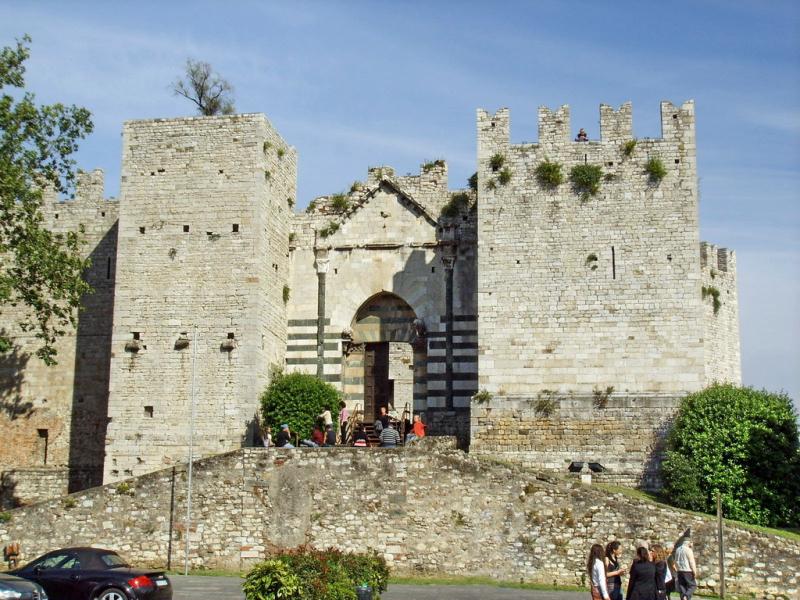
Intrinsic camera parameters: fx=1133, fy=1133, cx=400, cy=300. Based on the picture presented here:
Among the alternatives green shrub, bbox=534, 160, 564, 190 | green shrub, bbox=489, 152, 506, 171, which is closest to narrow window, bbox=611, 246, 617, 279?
green shrub, bbox=534, 160, 564, 190

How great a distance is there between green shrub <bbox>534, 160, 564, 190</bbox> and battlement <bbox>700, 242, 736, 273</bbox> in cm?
596

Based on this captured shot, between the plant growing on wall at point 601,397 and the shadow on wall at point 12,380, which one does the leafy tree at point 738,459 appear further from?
the shadow on wall at point 12,380

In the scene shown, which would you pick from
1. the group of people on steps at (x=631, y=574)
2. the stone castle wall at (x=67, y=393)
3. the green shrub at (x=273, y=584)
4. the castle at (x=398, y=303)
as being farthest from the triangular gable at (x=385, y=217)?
the green shrub at (x=273, y=584)

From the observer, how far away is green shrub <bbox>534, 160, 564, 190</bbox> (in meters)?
28.8

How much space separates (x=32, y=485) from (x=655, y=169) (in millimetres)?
19084

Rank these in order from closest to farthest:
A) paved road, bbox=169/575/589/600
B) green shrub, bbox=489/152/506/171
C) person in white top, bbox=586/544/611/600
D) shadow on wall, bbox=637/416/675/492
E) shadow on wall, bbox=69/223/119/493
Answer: person in white top, bbox=586/544/611/600 < paved road, bbox=169/575/589/600 < shadow on wall, bbox=637/416/675/492 < green shrub, bbox=489/152/506/171 < shadow on wall, bbox=69/223/119/493

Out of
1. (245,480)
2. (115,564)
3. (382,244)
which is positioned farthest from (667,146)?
(115,564)

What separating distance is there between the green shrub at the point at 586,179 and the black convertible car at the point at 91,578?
15.1m

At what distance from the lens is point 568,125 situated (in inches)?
1149

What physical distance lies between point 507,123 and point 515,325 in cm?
536

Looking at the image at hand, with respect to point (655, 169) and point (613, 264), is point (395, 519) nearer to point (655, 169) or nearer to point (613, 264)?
point (613, 264)

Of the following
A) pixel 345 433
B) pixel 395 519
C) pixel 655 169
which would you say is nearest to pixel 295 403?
pixel 345 433

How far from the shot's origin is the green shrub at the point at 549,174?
28.8 meters

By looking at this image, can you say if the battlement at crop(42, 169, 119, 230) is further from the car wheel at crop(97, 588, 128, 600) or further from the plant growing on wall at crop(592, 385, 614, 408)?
the car wheel at crop(97, 588, 128, 600)
